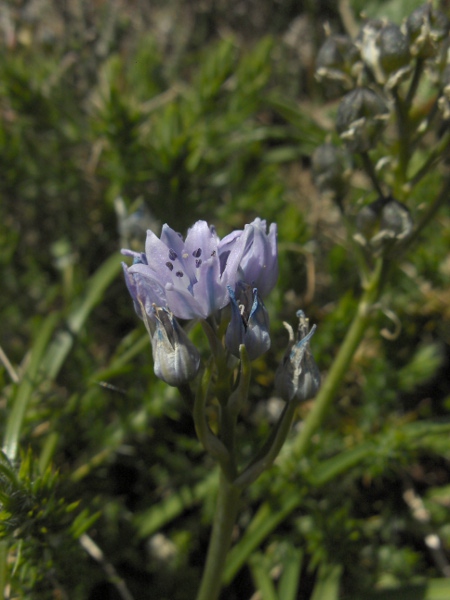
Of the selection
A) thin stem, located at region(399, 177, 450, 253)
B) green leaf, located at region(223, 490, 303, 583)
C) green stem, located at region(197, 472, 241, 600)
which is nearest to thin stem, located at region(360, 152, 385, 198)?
thin stem, located at region(399, 177, 450, 253)

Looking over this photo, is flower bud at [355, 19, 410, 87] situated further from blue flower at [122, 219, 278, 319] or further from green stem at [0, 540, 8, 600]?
green stem at [0, 540, 8, 600]

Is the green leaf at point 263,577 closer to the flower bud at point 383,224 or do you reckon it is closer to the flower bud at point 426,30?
the flower bud at point 383,224

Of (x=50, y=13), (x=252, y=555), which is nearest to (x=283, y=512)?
(x=252, y=555)

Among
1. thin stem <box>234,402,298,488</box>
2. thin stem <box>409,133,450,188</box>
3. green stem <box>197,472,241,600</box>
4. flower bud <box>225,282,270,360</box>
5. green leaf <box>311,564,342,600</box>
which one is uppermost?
thin stem <box>409,133,450,188</box>

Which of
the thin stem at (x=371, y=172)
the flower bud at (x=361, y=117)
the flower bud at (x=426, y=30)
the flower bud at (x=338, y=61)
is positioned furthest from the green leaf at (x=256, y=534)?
the flower bud at (x=426, y=30)

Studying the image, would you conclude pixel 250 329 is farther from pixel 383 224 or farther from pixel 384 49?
pixel 384 49
